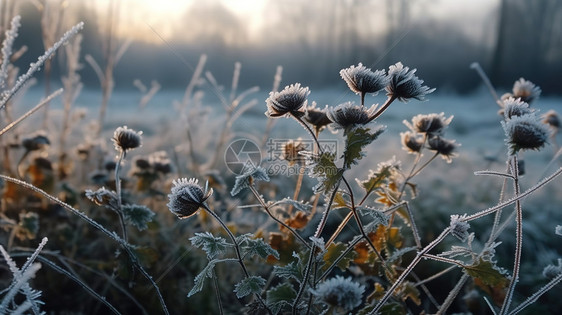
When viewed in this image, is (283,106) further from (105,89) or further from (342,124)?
(105,89)

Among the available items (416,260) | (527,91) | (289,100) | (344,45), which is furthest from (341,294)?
(344,45)

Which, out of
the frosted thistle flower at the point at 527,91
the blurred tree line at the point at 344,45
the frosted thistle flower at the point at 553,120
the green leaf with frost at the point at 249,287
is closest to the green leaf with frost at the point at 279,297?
the green leaf with frost at the point at 249,287

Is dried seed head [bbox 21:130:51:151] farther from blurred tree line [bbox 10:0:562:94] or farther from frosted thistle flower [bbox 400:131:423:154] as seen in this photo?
blurred tree line [bbox 10:0:562:94]

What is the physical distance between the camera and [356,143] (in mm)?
736

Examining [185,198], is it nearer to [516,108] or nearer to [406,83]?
[406,83]

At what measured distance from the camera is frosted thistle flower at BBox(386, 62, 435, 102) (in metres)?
0.79

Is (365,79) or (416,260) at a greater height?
(365,79)

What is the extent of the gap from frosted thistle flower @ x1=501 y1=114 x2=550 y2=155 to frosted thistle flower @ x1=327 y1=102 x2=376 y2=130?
0.71 feet

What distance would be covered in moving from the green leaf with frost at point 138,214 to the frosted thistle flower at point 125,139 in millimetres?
132

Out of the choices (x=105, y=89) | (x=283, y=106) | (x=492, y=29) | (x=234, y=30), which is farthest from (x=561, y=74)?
(x=283, y=106)

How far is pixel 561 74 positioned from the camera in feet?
30.1

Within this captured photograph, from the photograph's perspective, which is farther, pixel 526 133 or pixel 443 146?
pixel 443 146

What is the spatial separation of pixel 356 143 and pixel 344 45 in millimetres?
10719

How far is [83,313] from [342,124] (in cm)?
112
